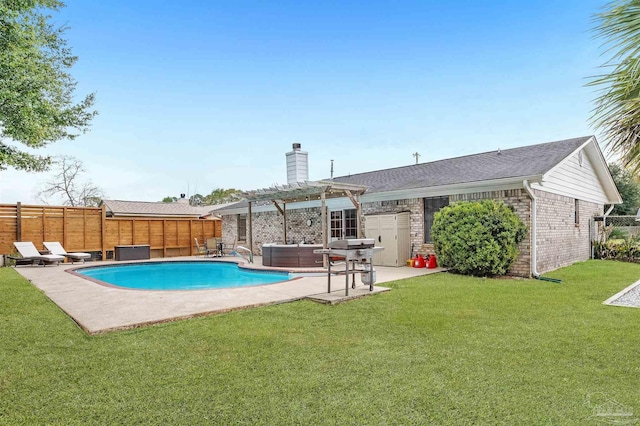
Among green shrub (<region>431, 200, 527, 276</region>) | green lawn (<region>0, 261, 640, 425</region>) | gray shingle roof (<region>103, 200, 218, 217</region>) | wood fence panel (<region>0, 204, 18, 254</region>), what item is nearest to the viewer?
green lawn (<region>0, 261, 640, 425</region>)

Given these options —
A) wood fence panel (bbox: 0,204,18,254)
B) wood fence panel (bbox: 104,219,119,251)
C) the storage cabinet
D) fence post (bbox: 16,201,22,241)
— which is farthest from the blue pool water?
wood fence panel (bbox: 0,204,18,254)

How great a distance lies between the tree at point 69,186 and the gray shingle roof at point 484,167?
88.6 ft

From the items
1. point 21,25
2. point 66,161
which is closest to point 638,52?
point 21,25

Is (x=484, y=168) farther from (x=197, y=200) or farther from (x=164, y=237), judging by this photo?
(x=197, y=200)

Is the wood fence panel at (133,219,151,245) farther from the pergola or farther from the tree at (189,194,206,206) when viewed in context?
the tree at (189,194,206,206)

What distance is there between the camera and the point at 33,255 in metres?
13.0

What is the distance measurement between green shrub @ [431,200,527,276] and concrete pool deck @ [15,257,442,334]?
1665mm

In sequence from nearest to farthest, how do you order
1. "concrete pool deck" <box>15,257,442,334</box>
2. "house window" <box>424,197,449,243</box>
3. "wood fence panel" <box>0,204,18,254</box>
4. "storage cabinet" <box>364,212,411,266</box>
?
"concrete pool deck" <box>15,257,442,334</box> < "house window" <box>424,197,449,243</box> < "storage cabinet" <box>364,212,411,266</box> < "wood fence panel" <box>0,204,18,254</box>

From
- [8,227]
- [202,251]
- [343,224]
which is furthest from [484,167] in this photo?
[8,227]

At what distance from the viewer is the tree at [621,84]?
2168 mm

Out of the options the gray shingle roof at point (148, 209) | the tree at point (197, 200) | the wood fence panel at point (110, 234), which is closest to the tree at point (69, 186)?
the gray shingle roof at point (148, 209)

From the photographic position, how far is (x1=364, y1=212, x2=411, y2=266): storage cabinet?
→ 1156 cm

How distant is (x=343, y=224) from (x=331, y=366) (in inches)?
404

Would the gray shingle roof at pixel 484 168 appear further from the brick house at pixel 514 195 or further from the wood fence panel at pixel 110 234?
the wood fence panel at pixel 110 234
